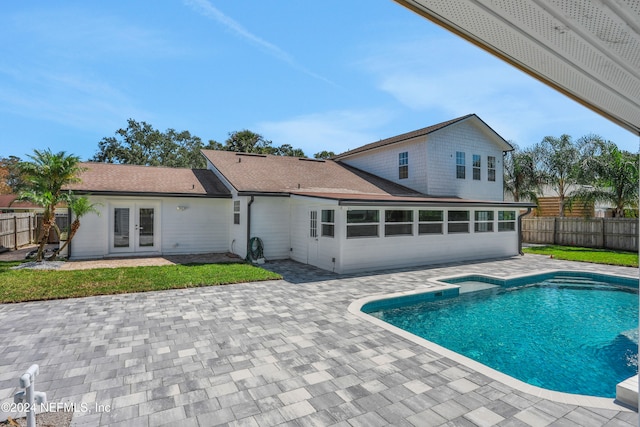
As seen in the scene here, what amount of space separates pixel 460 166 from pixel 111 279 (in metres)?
15.8

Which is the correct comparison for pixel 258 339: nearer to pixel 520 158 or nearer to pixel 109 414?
pixel 109 414

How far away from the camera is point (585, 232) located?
61.7 feet

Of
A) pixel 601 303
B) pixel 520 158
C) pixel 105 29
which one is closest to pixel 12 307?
pixel 105 29

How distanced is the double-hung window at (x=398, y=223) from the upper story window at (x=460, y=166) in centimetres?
642

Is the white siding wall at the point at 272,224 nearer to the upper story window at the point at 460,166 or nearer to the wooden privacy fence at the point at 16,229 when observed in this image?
the upper story window at the point at 460,166

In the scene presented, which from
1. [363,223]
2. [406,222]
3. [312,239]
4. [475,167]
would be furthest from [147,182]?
[475,167]

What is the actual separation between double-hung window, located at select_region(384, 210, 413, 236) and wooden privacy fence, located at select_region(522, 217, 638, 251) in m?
13.0

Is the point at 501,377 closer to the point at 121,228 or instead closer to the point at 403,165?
the point at 121,228

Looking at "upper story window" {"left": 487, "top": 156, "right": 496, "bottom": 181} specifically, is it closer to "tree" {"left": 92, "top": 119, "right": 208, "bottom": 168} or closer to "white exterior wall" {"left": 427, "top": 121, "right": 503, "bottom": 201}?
"white exterior wall" {"left": 427, "top": 121, "right": 503, "bottom": 201}

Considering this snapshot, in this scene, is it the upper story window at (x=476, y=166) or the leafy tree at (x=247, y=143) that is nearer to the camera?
the upper story window at (x=476, y=166)

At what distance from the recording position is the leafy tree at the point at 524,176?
73.3 feet

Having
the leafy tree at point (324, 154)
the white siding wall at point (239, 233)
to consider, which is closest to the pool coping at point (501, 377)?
the white siding wall at point (239, 233)

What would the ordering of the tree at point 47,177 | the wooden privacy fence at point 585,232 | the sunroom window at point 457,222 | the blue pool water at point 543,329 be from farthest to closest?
the wooden privacy fence at point 585,232, the sunroom window at point 457,222, the tree at point 47,177, the blue pool water at point 543,329

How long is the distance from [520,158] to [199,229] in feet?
68.9
